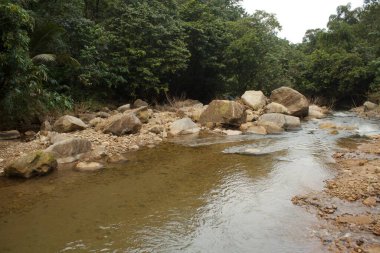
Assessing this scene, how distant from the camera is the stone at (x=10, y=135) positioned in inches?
453

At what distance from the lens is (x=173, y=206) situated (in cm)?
668

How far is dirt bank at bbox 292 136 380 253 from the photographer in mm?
5090

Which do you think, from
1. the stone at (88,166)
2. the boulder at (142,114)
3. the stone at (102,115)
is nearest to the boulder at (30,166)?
the stone at (88,166)

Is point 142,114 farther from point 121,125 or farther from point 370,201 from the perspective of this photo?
point 370,201

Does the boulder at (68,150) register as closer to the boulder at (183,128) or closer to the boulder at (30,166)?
the boulder at (30,166)

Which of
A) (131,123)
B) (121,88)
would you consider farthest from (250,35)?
(131,123)

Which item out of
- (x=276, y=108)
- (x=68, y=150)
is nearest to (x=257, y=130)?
(x=276, y=108)

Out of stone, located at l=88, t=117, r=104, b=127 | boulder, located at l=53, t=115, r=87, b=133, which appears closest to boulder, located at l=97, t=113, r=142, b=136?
stone, located at l=88, t=117, r=104, b=127

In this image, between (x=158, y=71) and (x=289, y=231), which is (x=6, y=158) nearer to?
(x=289, y=231)

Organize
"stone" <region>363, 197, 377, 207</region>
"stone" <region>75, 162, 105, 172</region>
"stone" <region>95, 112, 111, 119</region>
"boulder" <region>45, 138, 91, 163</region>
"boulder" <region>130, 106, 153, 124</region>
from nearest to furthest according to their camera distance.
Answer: "stone" <region>363, 197, 377, 207</region>
"stone" <region>75, 162, 105, 172</region>
"boulder" <region>45, 138, 91, 163</region>
"boulder" <region>130, 106, 153, 124</region>
"stone" <region>95, 112, 111, 119</region>

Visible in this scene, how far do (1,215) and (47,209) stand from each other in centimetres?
79

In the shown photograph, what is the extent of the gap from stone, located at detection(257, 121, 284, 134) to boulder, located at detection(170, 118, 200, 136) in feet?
9.86

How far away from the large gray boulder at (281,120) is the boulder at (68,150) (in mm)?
8700

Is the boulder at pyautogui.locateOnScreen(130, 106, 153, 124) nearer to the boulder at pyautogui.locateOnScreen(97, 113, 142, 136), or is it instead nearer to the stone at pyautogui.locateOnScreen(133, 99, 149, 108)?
the boulder at pyautogui.locateOnScreen(97, 113, 142, 136)
